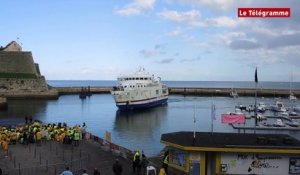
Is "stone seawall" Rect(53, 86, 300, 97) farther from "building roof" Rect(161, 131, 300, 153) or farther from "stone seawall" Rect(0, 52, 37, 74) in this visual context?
"building roof" Rect(161, 131, 300, 153)

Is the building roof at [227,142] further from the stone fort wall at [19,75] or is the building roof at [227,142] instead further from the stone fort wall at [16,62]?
the stone fort wall at [16,62]

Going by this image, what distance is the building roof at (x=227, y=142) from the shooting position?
66.2 ft

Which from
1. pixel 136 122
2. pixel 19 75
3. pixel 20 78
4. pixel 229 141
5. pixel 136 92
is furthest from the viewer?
pixel 19 75

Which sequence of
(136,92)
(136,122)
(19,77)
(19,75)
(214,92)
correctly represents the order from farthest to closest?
(214,92) < (19,75) < (19,77) < (136,92) < (136,122)

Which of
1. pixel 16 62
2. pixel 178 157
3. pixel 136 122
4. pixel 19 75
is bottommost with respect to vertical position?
pixel 136 122

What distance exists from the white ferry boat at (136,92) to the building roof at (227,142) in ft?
200

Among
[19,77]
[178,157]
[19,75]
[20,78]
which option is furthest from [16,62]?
[178,157]

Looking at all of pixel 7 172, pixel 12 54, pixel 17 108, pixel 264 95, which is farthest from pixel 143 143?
pixel 264 95

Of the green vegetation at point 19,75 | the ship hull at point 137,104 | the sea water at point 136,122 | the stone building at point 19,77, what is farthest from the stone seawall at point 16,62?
the ship hull at point 137,104

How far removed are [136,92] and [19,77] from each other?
123ft

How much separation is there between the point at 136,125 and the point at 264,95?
279 feet

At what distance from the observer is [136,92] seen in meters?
84.9

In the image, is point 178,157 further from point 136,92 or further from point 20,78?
point 20,78

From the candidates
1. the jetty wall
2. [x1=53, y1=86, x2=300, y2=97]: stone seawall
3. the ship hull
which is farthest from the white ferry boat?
[x1=53, y1=86, x2=300, y2=97]: stone seawall
